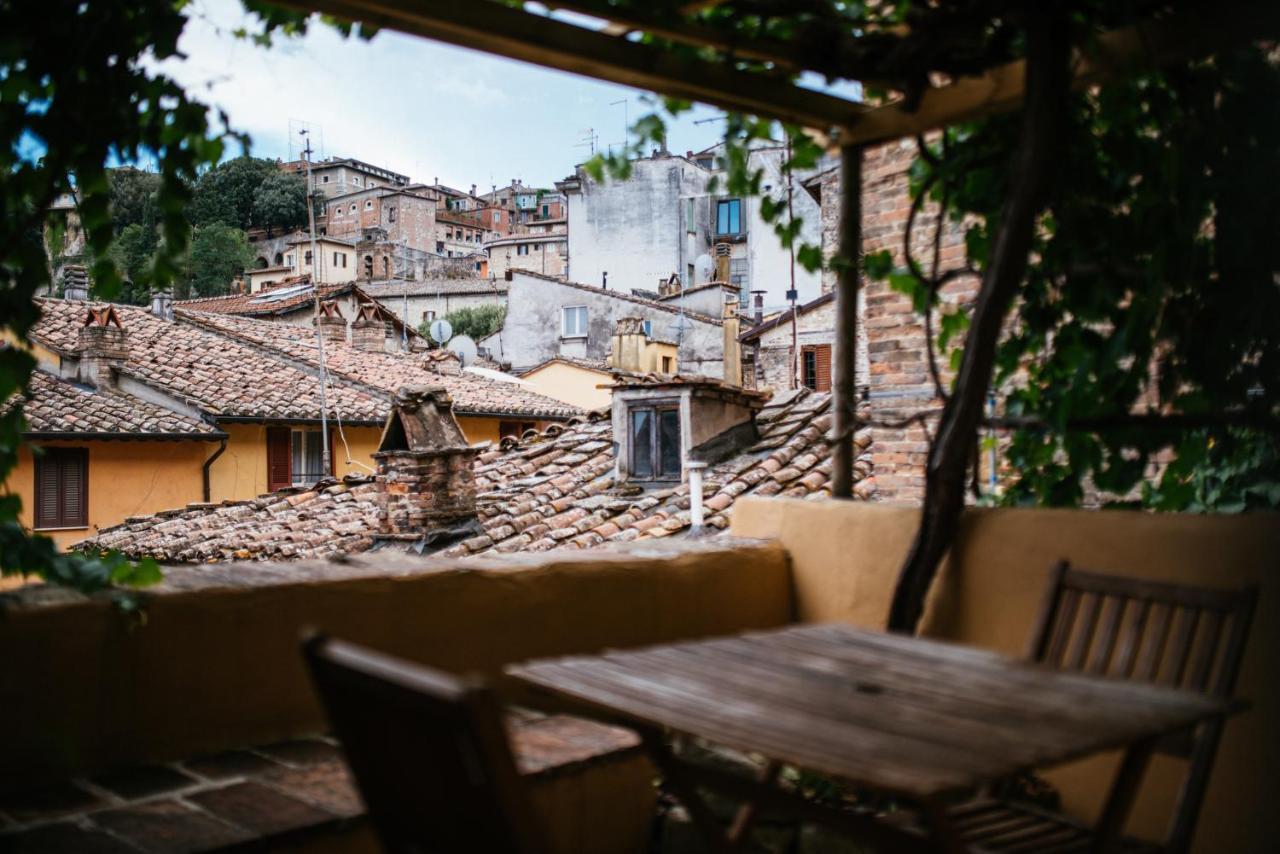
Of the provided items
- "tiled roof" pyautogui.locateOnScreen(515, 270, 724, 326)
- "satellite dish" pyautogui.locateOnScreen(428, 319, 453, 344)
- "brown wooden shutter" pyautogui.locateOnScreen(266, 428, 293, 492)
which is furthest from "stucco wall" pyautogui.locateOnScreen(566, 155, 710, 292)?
"brown wooden shutter" pyautogui.locateOnScreen(266, 428, 293, 492)

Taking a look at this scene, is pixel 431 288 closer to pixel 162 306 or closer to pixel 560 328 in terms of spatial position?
pixel 560 328

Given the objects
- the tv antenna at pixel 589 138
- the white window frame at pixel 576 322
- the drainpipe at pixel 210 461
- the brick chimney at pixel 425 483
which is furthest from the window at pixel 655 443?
the tv antenna at pixel 589 138

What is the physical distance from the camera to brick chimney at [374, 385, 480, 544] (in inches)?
422

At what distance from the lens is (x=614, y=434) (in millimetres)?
11719

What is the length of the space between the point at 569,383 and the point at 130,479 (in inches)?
428

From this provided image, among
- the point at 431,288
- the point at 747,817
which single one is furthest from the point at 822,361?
the point at 431,288

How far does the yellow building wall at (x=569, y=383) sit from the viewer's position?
25.3 metres

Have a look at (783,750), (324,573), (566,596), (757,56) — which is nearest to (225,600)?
(324,573)

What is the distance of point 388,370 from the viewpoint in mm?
22172

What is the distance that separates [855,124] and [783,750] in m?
2.69

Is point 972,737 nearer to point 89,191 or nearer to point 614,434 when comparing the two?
point 89,191

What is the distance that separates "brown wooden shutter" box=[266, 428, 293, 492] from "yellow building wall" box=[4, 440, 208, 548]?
1.12 metres

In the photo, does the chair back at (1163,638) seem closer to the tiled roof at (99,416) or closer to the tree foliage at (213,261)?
the tiled roof at (99,416)

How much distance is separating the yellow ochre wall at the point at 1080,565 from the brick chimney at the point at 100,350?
16.7 meters
